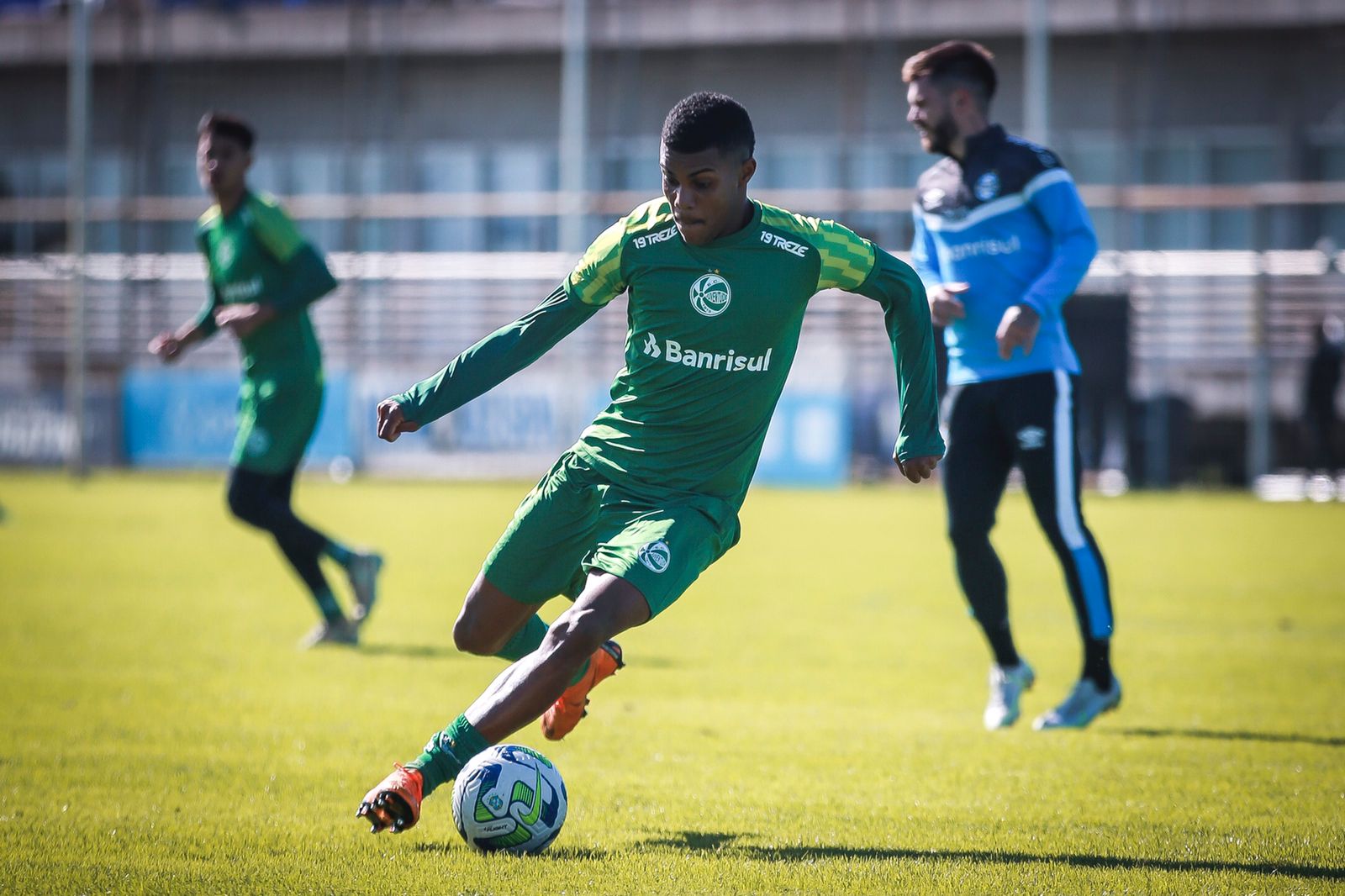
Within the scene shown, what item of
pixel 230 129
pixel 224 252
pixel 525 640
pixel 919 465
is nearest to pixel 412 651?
pixel 224 252

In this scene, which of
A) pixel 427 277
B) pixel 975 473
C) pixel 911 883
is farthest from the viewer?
pixel 427 277

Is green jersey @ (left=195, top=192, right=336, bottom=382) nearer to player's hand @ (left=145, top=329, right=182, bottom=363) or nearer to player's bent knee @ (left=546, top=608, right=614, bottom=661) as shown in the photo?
player's hand @ (left=145, top=329, right=182, bottom=363)

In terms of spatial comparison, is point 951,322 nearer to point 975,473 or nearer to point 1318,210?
point 975,473

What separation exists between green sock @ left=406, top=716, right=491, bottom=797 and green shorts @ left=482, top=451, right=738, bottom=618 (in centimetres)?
56

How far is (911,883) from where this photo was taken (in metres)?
4.12

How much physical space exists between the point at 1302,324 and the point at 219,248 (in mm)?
19456

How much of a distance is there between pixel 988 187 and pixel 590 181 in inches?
1051

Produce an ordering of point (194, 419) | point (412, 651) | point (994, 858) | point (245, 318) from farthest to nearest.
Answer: point (194, 419) → point (412, 651) → point (245, 318) → point (994, 858)

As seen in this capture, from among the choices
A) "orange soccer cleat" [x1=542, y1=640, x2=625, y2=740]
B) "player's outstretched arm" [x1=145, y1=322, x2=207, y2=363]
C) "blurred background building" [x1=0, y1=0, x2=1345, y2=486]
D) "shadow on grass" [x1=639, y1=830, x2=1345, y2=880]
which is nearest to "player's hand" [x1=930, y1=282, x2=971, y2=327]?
"orange soccer cleat" [x1=542, y1=640, x2=625, y2=740]

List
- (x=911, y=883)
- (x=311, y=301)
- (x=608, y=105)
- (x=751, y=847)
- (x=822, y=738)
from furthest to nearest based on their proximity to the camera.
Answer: (x=608, y=105) → (x=311, y=301) → (x=822, y=738) → (x=751, y=847) → (x=911, y=883)

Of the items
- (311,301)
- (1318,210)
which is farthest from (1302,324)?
(311,301)

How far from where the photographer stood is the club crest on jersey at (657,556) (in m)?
4.45

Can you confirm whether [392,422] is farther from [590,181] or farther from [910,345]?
[590,181]

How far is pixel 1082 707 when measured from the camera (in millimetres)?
6488
